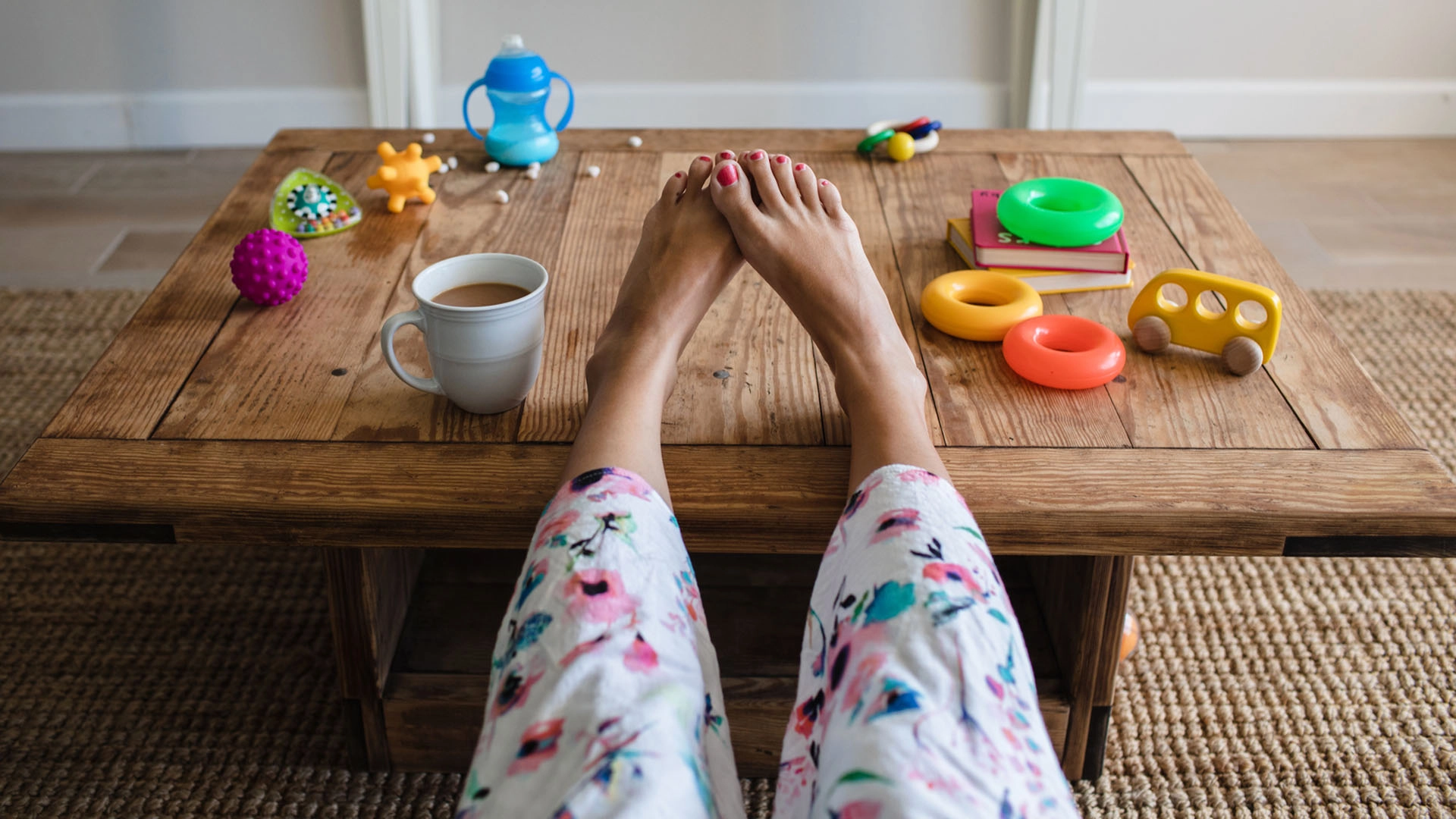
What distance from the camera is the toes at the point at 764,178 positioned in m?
1.00

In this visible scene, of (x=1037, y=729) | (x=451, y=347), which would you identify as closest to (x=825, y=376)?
(x=451, y=347)

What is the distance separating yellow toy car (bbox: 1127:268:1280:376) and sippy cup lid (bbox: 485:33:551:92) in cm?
70

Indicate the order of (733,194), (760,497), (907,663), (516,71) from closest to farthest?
1. (907,663)
2. (760,497)
3. (733,194)
4. (516,71)

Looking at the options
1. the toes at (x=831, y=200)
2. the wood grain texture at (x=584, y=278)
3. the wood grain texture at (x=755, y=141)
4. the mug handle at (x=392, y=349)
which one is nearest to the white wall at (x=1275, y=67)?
the wood grain texture at (x=755, y=141)

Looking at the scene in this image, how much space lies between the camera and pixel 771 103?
2412 mm

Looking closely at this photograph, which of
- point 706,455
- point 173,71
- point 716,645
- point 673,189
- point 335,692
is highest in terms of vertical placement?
point 673,189

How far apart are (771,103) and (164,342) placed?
5.54 feet

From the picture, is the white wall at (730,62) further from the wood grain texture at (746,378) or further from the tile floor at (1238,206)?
the wood grain texture at (746,378)

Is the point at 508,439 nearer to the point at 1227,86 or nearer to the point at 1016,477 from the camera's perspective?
the point at 1016,477

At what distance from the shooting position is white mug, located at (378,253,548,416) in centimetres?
79

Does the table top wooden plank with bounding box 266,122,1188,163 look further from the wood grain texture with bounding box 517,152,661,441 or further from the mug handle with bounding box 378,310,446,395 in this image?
the mug handle with bounding box 378,310,446,395

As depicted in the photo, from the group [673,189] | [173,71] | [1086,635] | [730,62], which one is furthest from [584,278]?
[173,71]

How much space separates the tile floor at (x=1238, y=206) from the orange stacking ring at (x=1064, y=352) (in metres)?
1.18

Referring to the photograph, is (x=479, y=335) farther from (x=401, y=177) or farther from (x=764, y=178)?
(x=401, y=177)
